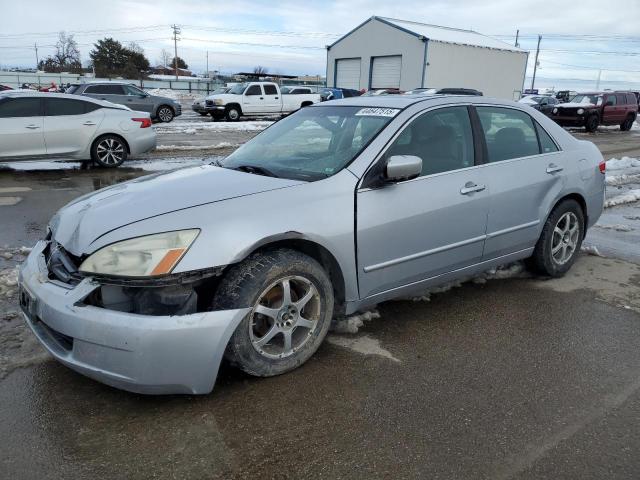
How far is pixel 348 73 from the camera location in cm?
4016

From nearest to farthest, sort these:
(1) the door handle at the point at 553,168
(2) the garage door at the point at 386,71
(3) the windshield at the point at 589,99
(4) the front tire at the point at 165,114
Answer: (1) the door handle at the point at 553,168 → (4) the front tire at the point at 165,114 → (3) the windshield at the point at 589,99 → (2) the garage door at the point at 386,71

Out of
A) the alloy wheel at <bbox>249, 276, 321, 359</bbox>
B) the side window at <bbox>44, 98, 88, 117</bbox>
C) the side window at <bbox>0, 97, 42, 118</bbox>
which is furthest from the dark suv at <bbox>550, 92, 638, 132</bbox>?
the alloy wheel at <bbox>249, 276, 321, 359</bbox>

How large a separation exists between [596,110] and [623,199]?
18.6 meters

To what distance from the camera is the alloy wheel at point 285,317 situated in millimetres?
2951

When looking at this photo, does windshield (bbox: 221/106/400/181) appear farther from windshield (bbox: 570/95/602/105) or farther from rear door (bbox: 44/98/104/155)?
windshield (bbox: 570/95/602/105)

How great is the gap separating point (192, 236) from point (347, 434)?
1.24m

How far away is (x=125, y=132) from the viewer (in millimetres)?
10711

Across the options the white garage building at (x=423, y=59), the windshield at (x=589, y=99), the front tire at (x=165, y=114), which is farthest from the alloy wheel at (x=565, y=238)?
the white garage building at (x=423, y=59)

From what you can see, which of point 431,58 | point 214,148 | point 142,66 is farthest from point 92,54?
point 214,148

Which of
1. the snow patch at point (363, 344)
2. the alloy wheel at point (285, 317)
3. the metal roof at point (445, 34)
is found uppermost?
the metal roof at point (445, 34)

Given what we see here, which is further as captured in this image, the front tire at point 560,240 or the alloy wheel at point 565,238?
the alloy wheel at point 565,238

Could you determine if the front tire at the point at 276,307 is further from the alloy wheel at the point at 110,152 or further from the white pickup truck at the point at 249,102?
the white pickup truck at the point at 249,102

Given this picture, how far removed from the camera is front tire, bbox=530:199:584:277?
4.57 metres

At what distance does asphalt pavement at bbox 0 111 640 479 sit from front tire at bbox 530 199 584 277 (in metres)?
0.60
